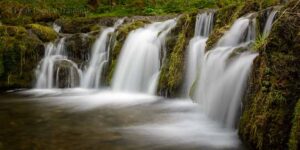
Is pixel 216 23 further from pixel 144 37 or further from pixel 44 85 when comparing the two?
pixel 44 85

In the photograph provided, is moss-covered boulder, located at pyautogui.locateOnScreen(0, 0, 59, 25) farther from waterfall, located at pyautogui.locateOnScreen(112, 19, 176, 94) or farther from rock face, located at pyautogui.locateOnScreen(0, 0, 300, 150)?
waterfall, located at pyautogui.locateOnScreen(112, 19, 176, 94)

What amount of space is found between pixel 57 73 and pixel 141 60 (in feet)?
12.4

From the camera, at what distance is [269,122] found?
5637mm

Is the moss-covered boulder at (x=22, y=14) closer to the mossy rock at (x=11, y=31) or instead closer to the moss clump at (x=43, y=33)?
the moss clump at (x=43, y=33)

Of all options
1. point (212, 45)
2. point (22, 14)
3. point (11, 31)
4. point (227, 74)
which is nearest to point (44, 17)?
point (22, 14)

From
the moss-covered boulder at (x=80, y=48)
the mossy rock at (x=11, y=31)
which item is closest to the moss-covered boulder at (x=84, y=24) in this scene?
the moss-covered boulder at (x=80, y=48)

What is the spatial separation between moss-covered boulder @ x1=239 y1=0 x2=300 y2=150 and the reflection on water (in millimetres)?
598

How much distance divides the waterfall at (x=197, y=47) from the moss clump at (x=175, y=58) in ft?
0.62

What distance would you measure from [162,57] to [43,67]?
17.3ft

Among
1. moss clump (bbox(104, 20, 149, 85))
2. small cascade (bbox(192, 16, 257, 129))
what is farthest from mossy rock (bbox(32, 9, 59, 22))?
small cascade (bbox(192, 16, 257, 129))

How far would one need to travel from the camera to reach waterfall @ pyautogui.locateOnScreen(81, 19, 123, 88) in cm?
1477

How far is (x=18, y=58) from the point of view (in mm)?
15422

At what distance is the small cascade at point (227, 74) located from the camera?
732 centimetres

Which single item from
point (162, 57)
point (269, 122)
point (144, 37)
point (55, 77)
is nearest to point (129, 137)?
point (269, 122)
